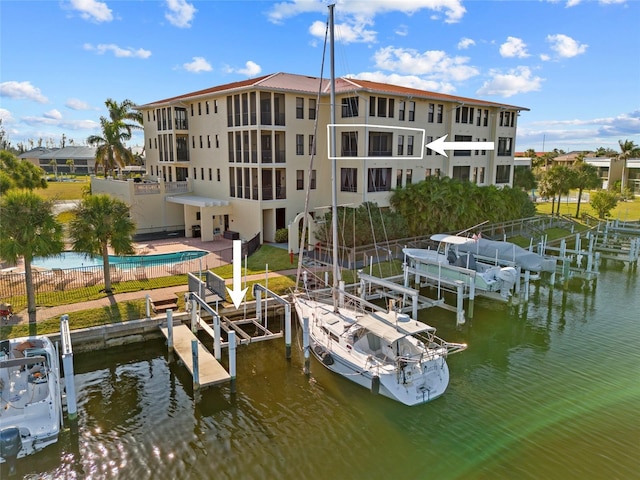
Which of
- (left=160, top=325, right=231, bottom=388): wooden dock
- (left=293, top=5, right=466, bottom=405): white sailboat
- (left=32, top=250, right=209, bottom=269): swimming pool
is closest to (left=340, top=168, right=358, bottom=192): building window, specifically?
(left=32, top=250, right=209, bottom=269): swimming pool

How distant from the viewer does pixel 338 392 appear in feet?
55.5

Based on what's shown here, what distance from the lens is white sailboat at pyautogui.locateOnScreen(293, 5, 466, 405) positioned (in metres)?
16.1

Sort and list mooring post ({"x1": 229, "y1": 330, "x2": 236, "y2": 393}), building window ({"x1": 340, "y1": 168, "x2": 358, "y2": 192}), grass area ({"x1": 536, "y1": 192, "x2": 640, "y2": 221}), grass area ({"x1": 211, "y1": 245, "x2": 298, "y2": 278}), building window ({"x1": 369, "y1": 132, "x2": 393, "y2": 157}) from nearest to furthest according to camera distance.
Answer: mooring post ({"x1": 229, "y1": 330, "x2": 236, "y2": 393}) < grass area ({"x1": 211, "y1": 245, "x2": 298, "y2": 278}) < building window ({"x1": 340, "y1": 168, "x2": 358, "y2": 192}) < building window ({"x1": 369, "y1": 132, "x2": 393, "y2": 157}) < grass area ({"x1": 536, "y1": 192, "x2": 640, "y2": 221})

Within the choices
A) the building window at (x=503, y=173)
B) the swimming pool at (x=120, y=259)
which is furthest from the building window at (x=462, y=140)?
the swimming pool at (x=120, y=259)

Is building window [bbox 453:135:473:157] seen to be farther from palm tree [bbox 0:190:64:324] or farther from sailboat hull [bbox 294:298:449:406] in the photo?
palm tree [bbox 0:190:64:324]

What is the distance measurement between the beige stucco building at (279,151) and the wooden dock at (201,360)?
15.0m

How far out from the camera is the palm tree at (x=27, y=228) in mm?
18812

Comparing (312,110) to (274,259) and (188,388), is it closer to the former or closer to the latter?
(274,259)

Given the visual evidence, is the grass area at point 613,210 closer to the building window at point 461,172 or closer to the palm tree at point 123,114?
the building window at point 461,172

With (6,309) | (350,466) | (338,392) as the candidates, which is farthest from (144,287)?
(350,466)

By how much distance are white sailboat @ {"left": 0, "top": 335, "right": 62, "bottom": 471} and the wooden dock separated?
4.49 m

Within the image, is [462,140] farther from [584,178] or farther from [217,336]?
[217,336]

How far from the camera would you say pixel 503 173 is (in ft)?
160

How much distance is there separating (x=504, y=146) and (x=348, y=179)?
854 inches
